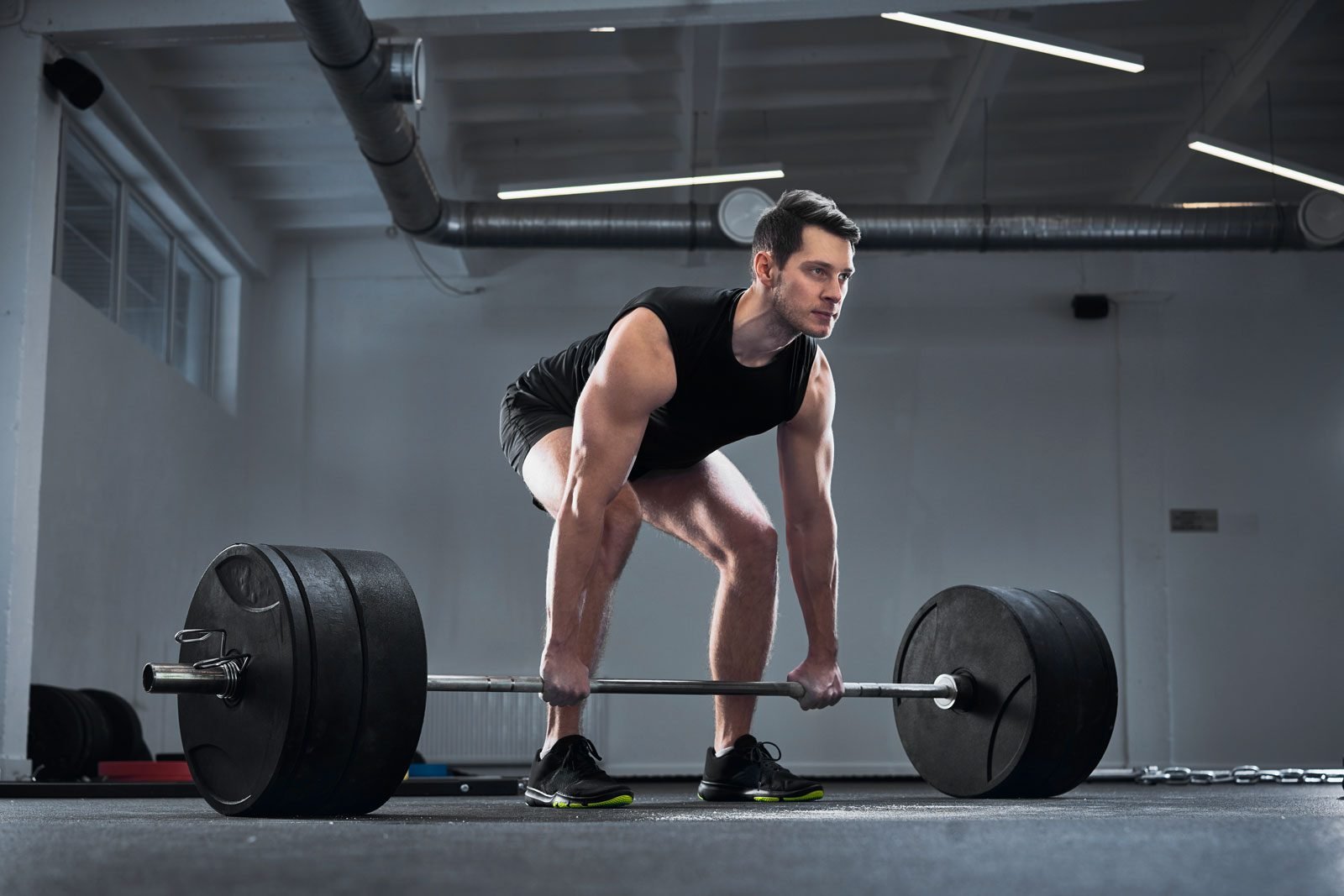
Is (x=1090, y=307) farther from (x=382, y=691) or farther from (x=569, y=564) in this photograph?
(x=382, y=691)

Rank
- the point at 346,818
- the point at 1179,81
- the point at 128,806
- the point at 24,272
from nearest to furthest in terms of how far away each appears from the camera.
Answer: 1. the point at 346,818
2. the point at 128,806
3. the point at 24,272
4. the point at 1179,81

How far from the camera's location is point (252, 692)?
207cm

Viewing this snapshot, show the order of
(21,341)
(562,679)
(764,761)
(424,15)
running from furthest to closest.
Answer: (424,15) < (21,341) < (764,761) < (562,679)

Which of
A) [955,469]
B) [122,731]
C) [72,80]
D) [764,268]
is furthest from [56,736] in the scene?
[955,469]

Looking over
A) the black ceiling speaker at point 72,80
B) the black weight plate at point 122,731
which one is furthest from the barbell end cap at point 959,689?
the black ceiling speaker at point 72,80

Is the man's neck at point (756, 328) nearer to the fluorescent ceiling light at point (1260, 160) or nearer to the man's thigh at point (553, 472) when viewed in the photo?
the man's thigh at point (553, 472)

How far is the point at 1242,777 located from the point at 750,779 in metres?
2.84

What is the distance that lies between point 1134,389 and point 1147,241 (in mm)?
1450

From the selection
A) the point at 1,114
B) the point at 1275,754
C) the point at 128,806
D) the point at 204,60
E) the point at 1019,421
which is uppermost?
the point at 204,60

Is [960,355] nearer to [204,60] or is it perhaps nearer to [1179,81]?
[1179,81]

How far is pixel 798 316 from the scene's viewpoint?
2.38 metres

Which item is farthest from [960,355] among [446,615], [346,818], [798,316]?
[346,818]

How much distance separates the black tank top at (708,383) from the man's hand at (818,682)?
0.45 metres

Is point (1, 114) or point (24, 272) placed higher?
point (1, 114)
